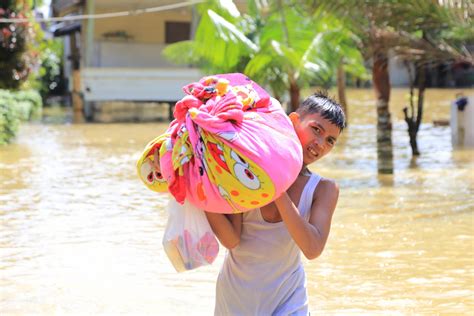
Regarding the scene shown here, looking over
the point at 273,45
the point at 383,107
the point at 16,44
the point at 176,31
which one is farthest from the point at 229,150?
the point at 176,31

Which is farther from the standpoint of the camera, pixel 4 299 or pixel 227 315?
pixel 4 299

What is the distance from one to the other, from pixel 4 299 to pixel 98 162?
8.31 m

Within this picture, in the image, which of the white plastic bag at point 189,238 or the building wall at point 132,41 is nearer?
the white plastic bag at point 189,238

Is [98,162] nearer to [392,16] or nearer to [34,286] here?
[392,16]

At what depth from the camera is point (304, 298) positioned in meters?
2.82

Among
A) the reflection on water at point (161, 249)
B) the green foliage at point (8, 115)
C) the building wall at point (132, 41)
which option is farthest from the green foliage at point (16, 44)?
the building wall at point (132, 41)

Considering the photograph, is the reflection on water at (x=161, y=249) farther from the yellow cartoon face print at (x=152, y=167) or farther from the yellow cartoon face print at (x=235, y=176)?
the yellow cartoon face print at (x=235, y=176)

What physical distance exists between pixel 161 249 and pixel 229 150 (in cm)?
483

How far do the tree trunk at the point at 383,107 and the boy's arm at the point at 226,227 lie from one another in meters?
8.84

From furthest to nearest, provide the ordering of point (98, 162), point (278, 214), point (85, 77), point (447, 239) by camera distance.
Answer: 1. point (85, 77)
2. point (98, 162)
3. point (447, 239)
4. point (278, 214)

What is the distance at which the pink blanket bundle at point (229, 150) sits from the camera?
2473 mm

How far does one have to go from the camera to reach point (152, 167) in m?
2.79

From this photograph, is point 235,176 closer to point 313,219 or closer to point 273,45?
point 313,219

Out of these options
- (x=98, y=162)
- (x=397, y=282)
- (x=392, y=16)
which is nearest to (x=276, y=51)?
(x=98, y=162)
